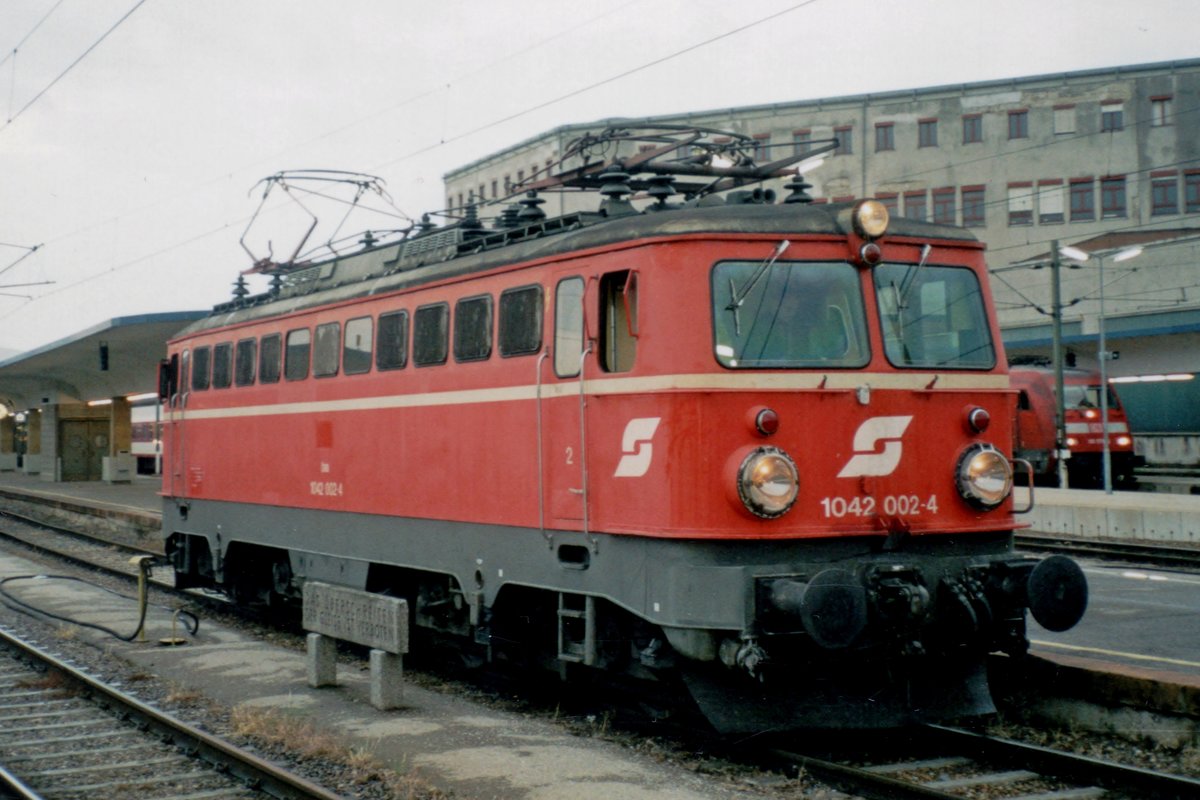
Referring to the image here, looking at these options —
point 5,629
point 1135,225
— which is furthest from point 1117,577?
point 1135,225

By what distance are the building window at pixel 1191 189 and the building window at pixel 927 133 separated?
30.8 feet

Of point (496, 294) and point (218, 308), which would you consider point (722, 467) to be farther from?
point (218, 308)

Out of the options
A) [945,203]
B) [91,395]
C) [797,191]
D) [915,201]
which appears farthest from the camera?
[915,201]

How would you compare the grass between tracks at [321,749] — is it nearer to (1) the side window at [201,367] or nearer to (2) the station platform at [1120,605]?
(2) the station platform at [1120,605]

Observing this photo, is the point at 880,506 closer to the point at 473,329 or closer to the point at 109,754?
the point at 473,329

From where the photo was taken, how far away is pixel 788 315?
8.22 m

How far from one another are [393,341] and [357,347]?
74 cm

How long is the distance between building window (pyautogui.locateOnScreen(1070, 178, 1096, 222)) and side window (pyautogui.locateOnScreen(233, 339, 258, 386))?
42.8 meters

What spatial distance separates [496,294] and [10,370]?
39247 mm

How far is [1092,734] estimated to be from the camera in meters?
8.63

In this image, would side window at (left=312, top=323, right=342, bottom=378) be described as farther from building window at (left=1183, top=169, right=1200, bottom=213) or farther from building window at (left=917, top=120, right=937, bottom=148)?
building window at (left=1183, top=169, right=1200, bottom=213)

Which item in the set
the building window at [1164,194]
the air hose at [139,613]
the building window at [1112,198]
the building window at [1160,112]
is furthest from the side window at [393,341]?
the building window at [1160,112]

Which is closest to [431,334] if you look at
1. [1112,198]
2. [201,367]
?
[201,367]

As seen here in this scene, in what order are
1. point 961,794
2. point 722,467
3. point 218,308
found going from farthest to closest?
point 218,308 < point 722,467 < point 961,794
